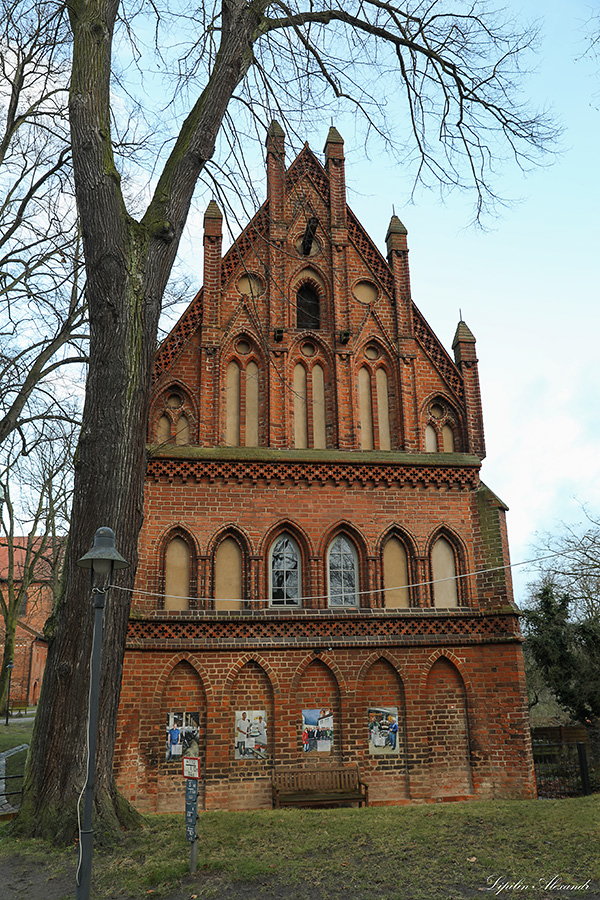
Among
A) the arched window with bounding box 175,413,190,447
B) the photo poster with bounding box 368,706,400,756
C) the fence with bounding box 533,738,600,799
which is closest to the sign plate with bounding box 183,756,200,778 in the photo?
the photo poster with bounding box 368,706,400,756

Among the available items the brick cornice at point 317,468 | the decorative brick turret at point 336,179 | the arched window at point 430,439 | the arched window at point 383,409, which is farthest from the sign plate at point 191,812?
the decorative brick turret at point 336,179

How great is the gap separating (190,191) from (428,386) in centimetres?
669

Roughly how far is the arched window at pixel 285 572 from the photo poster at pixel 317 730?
1858mm

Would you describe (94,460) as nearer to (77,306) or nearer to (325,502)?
(325,502)

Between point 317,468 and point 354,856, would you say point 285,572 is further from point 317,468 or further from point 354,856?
point 354,856

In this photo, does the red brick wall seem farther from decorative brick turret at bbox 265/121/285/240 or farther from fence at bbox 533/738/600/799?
decorative brick turret at bbox 265/121/285/240

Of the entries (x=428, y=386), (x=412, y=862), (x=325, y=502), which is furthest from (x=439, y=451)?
(x=412, y=862)

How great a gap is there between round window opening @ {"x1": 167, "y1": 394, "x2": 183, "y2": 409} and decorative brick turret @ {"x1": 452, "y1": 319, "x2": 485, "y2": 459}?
18.4 ft

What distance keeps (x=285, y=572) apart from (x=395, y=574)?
204 cm

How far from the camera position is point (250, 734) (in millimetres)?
11766

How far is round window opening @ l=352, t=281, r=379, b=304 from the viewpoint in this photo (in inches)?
571

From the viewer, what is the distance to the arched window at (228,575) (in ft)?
40.3

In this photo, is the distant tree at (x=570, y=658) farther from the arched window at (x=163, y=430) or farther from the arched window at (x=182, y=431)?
the arched window at (x=163, y=430)

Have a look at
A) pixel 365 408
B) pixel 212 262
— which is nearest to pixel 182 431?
pixel 212 262
